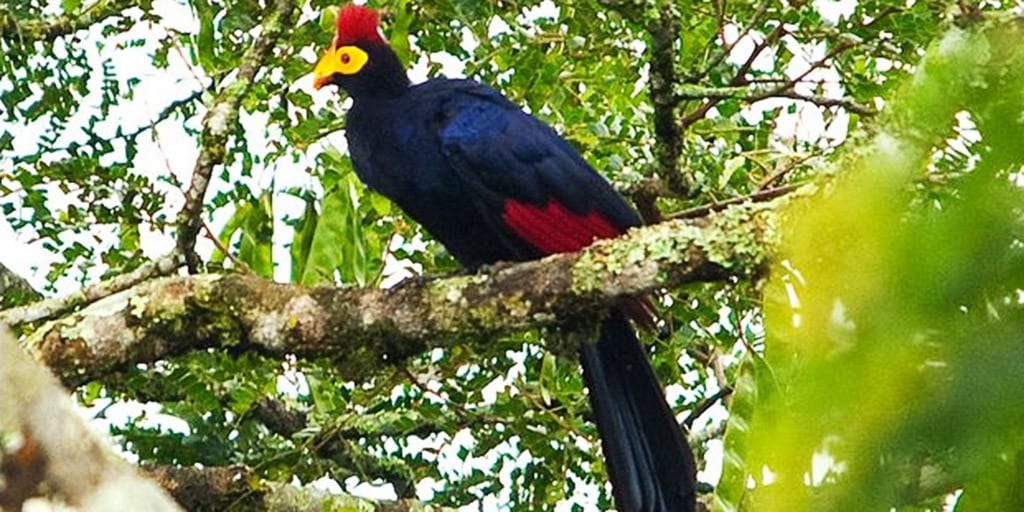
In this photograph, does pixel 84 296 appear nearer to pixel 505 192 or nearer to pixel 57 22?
pixel 505 192

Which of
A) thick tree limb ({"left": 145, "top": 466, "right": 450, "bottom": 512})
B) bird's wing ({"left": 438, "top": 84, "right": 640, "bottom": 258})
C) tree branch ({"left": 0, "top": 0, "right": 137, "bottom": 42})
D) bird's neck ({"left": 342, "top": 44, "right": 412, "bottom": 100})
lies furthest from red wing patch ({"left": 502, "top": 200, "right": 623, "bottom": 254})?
tree branch ({"left": 0, "top": 0, "right": 137, "bottom": 42})

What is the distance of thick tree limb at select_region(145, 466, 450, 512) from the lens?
9.37 ft

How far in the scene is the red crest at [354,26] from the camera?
3406mm

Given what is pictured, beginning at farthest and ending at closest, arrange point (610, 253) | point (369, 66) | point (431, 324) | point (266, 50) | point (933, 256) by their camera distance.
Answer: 1. point (369, 66)
2. point (266, 50)
3. point (431, 324)
4. point (610, 253)
5. point (933, 256)

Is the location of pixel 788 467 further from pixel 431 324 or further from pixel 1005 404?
pixel 431 324

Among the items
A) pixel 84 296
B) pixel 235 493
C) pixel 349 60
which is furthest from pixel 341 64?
pixel 235 493

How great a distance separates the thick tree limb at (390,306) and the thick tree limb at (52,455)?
1.73 meters

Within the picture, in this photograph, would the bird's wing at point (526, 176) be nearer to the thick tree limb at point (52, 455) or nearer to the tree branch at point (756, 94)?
the tree branch at point (756, 94)

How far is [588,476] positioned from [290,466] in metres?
0.78

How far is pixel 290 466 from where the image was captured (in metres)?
3.24

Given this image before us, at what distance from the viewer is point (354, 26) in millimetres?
3438

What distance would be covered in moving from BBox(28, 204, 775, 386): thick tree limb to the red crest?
1.01 metres

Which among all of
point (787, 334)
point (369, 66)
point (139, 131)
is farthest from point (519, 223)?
point (787, 334)

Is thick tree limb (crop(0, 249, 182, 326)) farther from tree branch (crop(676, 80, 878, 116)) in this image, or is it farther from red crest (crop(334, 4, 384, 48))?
tree branch (crop(676, 80, 878, 116))
